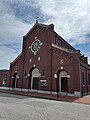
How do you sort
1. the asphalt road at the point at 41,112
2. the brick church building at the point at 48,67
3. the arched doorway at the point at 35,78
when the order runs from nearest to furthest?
the asphalt road at the point at 41,112, the brick church building at the point at 48,67, the arched doorway at the point at 35,78

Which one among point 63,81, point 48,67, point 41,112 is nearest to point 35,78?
point 48,67

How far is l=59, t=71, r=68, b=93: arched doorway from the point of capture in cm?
2002

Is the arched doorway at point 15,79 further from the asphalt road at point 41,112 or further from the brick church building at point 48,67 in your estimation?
the asphalt road at point 41,112

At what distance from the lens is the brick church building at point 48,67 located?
18359 mm

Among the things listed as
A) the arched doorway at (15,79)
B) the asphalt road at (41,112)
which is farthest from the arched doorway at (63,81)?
the arched doorway at (15,79)

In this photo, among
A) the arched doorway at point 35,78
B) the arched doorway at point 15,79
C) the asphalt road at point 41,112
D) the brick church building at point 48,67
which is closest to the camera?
the asphalt road at point 41,112

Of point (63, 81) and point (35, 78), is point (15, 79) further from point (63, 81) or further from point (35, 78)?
point (63, 81)

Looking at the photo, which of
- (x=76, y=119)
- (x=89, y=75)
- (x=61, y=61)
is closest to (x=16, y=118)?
(x=76, y=119)

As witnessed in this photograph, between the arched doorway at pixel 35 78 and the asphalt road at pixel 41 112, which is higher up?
the arched doorway at pixel 35 78

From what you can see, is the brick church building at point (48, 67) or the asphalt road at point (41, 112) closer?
the asphalt road at point (41, 112)

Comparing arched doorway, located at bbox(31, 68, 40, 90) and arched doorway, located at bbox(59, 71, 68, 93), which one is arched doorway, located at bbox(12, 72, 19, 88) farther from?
arched doorway, located at bbox(59, 71, 68, 93)

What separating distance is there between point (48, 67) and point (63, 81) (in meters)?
3.42

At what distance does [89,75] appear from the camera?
2506 cm

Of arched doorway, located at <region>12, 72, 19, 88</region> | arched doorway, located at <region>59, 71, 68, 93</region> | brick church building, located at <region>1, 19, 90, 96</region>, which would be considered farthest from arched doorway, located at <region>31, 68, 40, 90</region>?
arched doorway, located at <region>59, 71, 68, 93</region>
